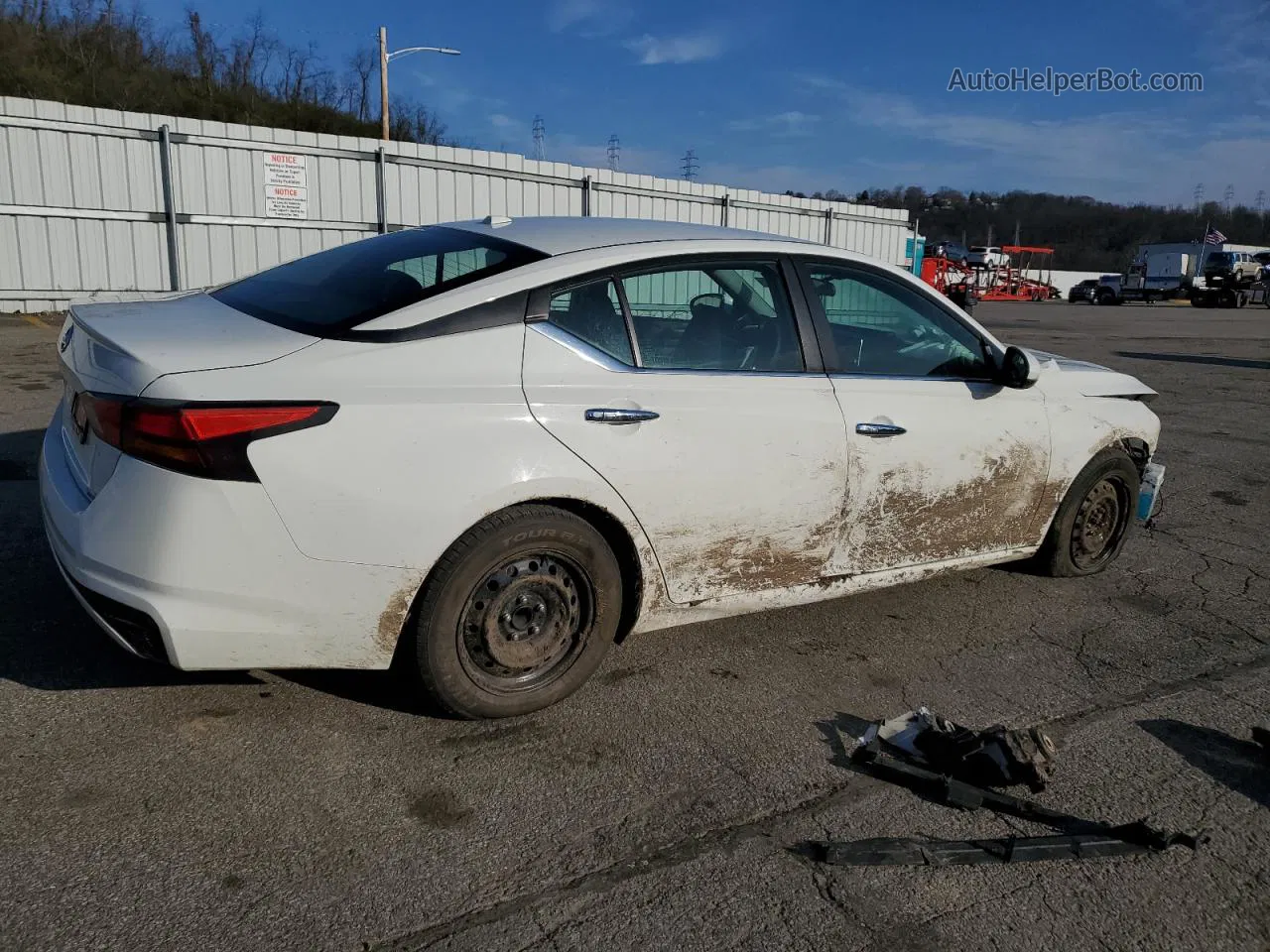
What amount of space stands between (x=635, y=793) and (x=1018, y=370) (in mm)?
2467

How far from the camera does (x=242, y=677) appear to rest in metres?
3.37

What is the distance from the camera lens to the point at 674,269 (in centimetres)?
353

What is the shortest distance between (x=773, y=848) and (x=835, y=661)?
51.7 inches

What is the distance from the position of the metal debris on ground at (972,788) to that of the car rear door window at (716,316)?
4.52ft

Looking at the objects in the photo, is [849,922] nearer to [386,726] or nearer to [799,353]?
[386,726]

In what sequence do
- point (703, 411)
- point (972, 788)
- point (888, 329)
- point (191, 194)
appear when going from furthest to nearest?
point (191, 194), point (888, 329), point (703, 411), point (972, 788)

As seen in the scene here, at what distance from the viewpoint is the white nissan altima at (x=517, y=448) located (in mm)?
2645

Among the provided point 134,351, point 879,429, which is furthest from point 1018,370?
point 134,351

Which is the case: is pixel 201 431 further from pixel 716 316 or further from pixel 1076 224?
pixel 1076 224

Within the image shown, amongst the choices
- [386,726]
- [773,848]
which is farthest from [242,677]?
[773,848]

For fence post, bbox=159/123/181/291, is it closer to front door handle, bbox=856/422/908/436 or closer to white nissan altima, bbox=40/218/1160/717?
white nissan altima, bbox=40/218/1160/717

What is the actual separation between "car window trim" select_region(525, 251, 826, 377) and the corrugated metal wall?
44.1 feet

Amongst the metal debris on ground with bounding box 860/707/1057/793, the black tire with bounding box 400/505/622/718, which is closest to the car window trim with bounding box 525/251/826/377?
the black tire with bounding box 400/505/622/718

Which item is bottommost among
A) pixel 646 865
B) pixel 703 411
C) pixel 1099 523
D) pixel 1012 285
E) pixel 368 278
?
pixel 646 865
